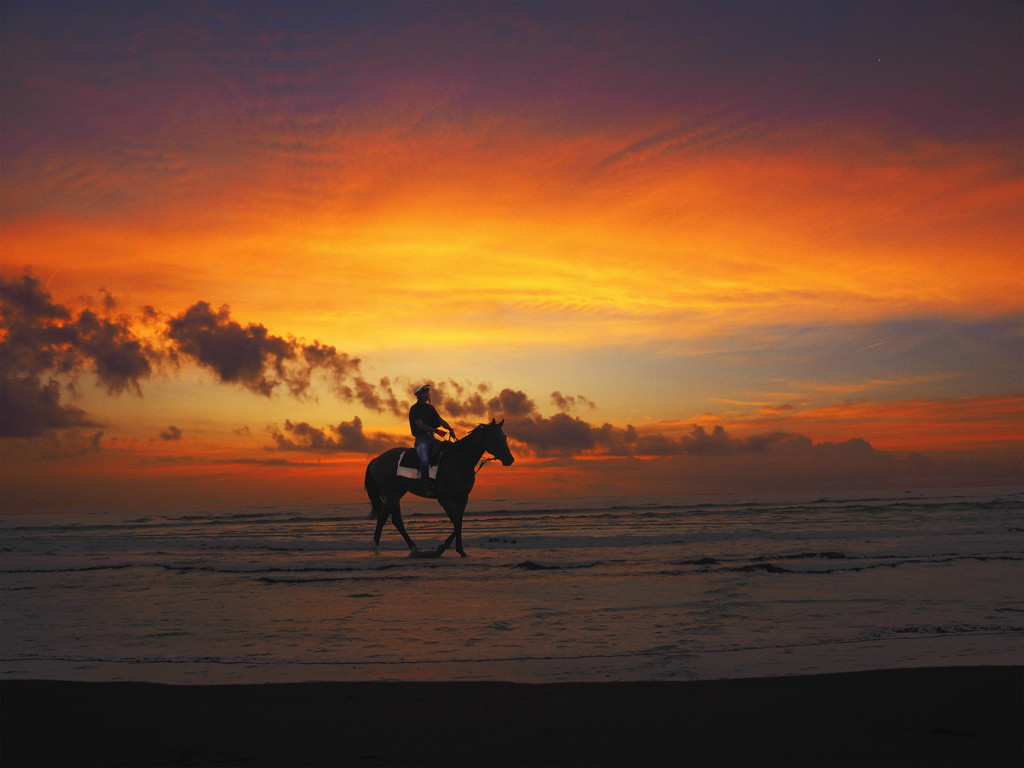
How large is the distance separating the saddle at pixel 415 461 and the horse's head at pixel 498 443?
126cm

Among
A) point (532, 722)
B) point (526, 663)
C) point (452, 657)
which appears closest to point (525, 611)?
point (452, 657)

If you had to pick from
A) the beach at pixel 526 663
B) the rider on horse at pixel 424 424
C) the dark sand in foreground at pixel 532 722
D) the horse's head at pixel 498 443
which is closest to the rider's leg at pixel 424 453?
the rider on horse at pixel 424 424

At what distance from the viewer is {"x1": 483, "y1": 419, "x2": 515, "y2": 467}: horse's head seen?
20594 millimetres

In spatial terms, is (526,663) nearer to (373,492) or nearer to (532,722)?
(532,722)

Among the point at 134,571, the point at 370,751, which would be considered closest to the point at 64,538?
the point at 134,571

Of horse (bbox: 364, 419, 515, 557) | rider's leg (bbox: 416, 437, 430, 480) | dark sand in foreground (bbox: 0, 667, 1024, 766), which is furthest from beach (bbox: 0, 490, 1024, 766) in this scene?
rider's leg (bbox: 416, 437, 430, 480)

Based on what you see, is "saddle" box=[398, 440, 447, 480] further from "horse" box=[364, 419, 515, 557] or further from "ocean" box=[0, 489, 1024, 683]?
"ocean" box=[0, 489, 1024, 683]

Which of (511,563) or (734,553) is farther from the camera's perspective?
(734,553)

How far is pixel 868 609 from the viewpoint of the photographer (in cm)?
1034

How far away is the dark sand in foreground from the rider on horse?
13.9 meters

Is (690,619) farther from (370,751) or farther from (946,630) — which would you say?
(370,751)

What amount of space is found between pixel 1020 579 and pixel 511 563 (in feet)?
32.0

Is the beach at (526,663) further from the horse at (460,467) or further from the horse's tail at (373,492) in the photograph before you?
the horse's tail at (373,492)

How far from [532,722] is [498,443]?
1521cm
